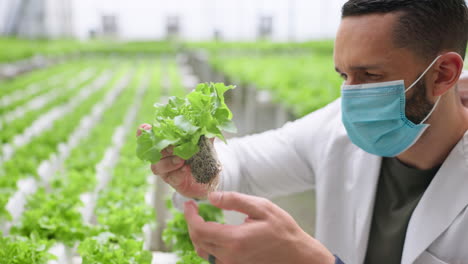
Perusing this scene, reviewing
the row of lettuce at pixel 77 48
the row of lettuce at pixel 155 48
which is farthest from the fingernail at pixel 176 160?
the row of lettuce at pixel 77 48

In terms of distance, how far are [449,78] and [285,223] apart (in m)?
0.72

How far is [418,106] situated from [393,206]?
1.27 ft

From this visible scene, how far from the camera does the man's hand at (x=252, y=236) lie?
1.03m

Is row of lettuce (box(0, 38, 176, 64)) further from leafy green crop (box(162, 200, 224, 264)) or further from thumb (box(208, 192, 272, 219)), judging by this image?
thumb (box(208, 192, 272, 219))

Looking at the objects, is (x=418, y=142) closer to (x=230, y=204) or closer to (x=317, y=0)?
(x=230, y=204)

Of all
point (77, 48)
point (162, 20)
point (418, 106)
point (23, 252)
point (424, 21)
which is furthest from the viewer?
point (162, 20)

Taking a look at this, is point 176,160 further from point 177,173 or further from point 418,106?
point 418,106

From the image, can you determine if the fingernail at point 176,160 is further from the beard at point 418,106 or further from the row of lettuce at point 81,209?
the beard at point 418,106

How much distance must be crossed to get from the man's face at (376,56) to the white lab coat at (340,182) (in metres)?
0.27

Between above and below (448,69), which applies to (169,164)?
below

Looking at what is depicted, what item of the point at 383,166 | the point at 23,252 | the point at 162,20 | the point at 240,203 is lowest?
the point at 23,252

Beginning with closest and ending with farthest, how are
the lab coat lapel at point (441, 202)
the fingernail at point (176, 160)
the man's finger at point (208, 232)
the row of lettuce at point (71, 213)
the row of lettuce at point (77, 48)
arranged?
the man's finger at point (208, 232) < the fingernail at point (176, 160) < the lab coat lapel at point (441, 202) < the row of lettuce at point (71, 213) < the row of lettuce at point (77, 48)

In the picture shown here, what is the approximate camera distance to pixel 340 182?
69.3 inches

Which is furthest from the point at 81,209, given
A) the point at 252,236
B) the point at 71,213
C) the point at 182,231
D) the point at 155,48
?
the point at 155,48
